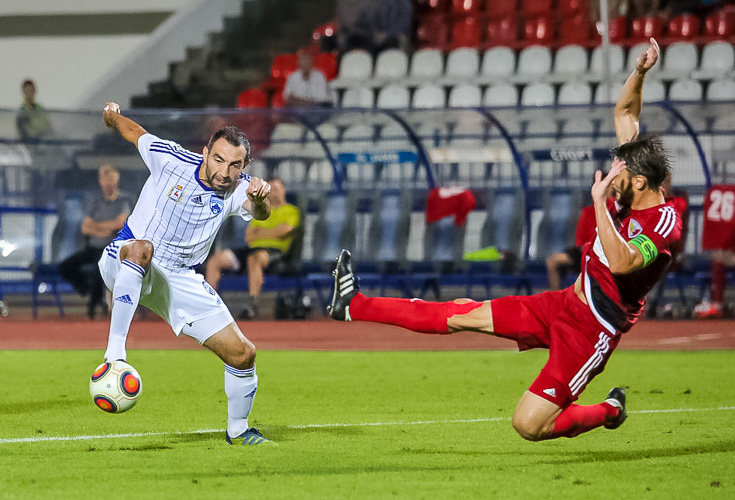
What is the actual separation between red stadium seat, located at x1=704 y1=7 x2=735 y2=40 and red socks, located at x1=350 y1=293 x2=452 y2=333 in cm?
1531

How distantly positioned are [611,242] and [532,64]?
1522 centimetres

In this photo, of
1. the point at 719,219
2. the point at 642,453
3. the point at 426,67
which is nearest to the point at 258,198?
the point at 642,453

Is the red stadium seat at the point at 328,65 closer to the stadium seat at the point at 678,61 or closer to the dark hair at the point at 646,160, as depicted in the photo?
the stadium seat at the point at 678,61

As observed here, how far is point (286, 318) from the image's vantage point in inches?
627

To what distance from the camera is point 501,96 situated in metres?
19.8

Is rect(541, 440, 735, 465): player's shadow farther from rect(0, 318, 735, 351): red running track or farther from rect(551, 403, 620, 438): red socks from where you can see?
rect(0, 318, 735, 351): red running track

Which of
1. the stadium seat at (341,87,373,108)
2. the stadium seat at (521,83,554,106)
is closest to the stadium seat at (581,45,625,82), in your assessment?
the stadium seat at (521,83,554,106)

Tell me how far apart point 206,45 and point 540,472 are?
62.4 feet

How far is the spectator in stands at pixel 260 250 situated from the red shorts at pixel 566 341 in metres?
9.29

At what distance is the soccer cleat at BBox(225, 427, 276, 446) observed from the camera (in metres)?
6.62

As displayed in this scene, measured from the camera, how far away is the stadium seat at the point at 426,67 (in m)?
21.2

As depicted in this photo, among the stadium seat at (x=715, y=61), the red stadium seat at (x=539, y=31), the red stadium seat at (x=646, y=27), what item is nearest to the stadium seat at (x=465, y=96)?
the red stadium seat at (x=539, y=31)

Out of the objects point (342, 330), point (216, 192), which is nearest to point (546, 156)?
point (342, 330)

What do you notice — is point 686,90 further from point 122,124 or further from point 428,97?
point 122,124
